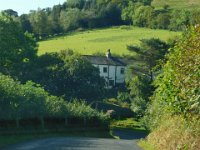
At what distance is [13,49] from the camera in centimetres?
7188

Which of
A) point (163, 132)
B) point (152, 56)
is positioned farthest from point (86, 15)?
→ point (163, 132)

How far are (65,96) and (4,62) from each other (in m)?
8.85

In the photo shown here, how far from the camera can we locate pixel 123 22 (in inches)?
6112

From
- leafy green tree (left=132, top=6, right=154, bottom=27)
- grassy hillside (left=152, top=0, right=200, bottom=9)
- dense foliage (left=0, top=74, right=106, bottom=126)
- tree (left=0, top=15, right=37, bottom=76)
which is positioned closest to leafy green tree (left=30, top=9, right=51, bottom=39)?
leafy green tree (left=132, top=6, right=154, bottom=27)

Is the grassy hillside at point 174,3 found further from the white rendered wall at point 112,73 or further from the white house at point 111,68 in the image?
the white rendered wall at point 112,73

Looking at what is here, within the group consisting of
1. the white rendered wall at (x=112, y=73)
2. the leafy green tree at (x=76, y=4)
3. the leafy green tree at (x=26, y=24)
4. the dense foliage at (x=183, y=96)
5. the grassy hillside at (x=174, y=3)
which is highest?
the dense foliage at (x=183, y=96)

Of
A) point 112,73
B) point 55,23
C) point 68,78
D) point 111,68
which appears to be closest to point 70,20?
point 55,23

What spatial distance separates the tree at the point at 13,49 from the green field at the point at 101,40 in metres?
37.8

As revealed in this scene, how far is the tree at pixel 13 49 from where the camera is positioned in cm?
7101

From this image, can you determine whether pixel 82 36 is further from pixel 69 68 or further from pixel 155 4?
pixel 69 68

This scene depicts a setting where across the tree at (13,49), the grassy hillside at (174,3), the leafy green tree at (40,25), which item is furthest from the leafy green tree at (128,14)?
the tree at (13,49)

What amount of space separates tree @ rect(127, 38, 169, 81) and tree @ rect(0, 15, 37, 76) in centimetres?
1454

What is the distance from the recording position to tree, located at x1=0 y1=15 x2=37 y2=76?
71.0 metres

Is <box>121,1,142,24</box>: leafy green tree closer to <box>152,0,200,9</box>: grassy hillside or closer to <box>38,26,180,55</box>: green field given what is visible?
<box>152,0,200,9</box>: grassy hillside
